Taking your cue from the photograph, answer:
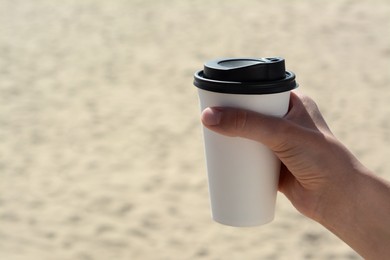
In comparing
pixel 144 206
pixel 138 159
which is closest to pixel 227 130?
pixel 144 206

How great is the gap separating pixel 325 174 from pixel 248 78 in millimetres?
300

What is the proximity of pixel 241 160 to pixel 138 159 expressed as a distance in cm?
371

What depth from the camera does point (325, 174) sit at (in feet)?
4.91

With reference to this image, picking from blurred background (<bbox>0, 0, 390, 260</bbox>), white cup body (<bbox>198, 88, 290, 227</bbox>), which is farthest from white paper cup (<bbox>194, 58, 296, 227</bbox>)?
blurred background (<bbox>0, 0, 390, 260</bbox>)

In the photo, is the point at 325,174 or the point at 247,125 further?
the point at 325,174

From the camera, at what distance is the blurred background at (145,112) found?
13.4 feet

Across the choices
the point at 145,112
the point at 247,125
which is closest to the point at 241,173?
the point at 247,125

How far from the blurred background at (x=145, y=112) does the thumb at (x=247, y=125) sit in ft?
8.40

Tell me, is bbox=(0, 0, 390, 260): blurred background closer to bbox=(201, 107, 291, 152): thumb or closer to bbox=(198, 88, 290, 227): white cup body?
bbox=(198, 88, 290, 227): white cup body

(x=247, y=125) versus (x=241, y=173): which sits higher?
(x=247, y=125)

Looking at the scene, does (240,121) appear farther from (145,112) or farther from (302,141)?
(145,112)

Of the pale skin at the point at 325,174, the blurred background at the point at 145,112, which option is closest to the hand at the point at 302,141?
the pale skin at the point at 325,174

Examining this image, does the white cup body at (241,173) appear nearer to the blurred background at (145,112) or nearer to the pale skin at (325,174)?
the pale skin at (325,174)

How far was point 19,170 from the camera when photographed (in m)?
4.93
